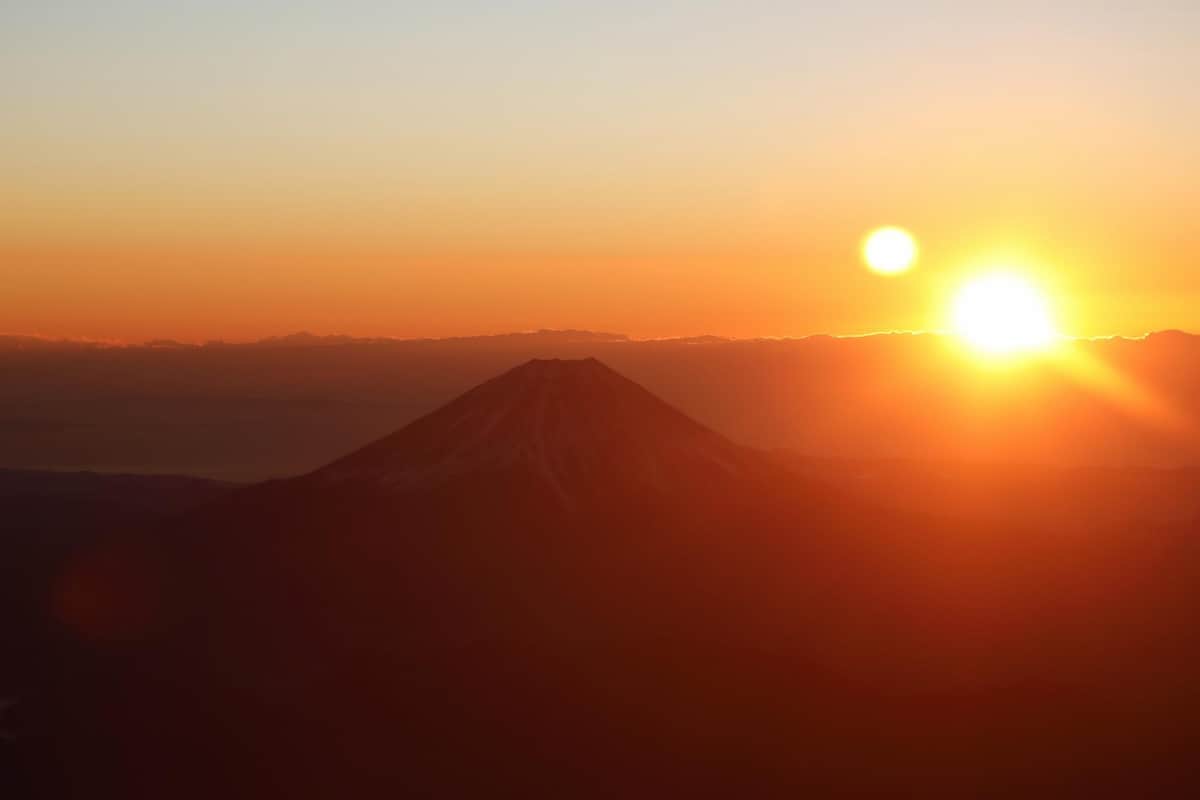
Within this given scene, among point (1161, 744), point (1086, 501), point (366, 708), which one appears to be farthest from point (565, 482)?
→ point (1086, 501)

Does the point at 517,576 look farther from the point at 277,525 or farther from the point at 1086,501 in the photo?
the point at 1086,501

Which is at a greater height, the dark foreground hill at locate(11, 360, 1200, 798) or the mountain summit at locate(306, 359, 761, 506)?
the mountain summit at locate(306, 359, 761, 506)

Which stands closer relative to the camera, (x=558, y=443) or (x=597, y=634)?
(x=597, y=634)

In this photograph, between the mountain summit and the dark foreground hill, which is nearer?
the dark foreground hill

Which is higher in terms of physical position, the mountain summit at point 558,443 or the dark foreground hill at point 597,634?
the mountain summit at point 558,443

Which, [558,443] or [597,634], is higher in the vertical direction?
[558,443]
